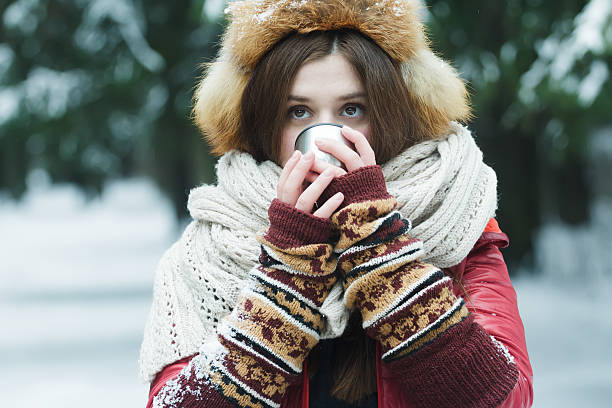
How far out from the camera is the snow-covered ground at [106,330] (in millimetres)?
5547

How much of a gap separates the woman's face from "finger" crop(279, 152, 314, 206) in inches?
7.7

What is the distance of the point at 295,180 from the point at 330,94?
0.27 meters

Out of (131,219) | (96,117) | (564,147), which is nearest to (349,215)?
(564,147)

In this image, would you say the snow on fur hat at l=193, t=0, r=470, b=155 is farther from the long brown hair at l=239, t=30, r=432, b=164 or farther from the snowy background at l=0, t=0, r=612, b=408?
the snowy background at l=0, t=0, r=612, b=408

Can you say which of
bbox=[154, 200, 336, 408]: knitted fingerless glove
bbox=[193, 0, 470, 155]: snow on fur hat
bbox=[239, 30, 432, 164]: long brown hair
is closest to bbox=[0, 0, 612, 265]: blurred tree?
bbox=[193, 0, 470, 155]: snow on fur hat

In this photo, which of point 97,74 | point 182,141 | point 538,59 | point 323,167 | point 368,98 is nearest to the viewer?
point 323,167

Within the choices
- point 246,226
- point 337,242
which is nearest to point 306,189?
point 337,242

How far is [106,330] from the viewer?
304 inches

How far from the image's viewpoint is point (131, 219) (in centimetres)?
2395

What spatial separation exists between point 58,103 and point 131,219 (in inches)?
664

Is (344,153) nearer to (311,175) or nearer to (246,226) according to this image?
(311,175)

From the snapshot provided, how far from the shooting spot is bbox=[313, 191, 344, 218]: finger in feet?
4.20

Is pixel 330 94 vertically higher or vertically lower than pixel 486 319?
higher

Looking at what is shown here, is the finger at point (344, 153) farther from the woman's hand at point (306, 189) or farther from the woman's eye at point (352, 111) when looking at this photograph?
the woman's eye at point (352, 111)
